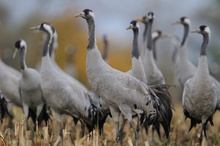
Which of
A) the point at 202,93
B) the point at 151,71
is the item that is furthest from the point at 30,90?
the point at 202,93

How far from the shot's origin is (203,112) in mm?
7441

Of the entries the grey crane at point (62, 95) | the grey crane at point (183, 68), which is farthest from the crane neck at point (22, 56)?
the grey crane at point (183, 68)

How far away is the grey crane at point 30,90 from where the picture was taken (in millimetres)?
8195

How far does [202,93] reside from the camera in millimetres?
7203

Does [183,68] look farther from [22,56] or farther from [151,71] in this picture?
[22,56]

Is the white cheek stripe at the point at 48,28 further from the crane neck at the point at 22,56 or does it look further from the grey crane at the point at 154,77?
the grey crane at the point at 154,77

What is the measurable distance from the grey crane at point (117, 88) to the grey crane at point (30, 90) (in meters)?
1.60

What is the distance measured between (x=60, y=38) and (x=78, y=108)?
15601 mm

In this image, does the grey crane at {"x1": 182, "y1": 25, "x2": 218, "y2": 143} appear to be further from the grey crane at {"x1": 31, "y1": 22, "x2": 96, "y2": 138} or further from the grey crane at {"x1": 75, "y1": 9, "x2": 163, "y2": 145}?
the grey crane at {"x1": 31, "y1": 22, "x2": 96, "y2": 138}

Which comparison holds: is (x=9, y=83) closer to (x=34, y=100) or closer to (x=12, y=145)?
(x=34, y=100)

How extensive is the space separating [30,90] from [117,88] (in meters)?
1.93

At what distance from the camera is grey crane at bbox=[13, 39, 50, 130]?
323 inches

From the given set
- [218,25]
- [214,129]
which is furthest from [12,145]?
[218,25]

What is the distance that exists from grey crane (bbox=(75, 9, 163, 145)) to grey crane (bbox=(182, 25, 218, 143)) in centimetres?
62
